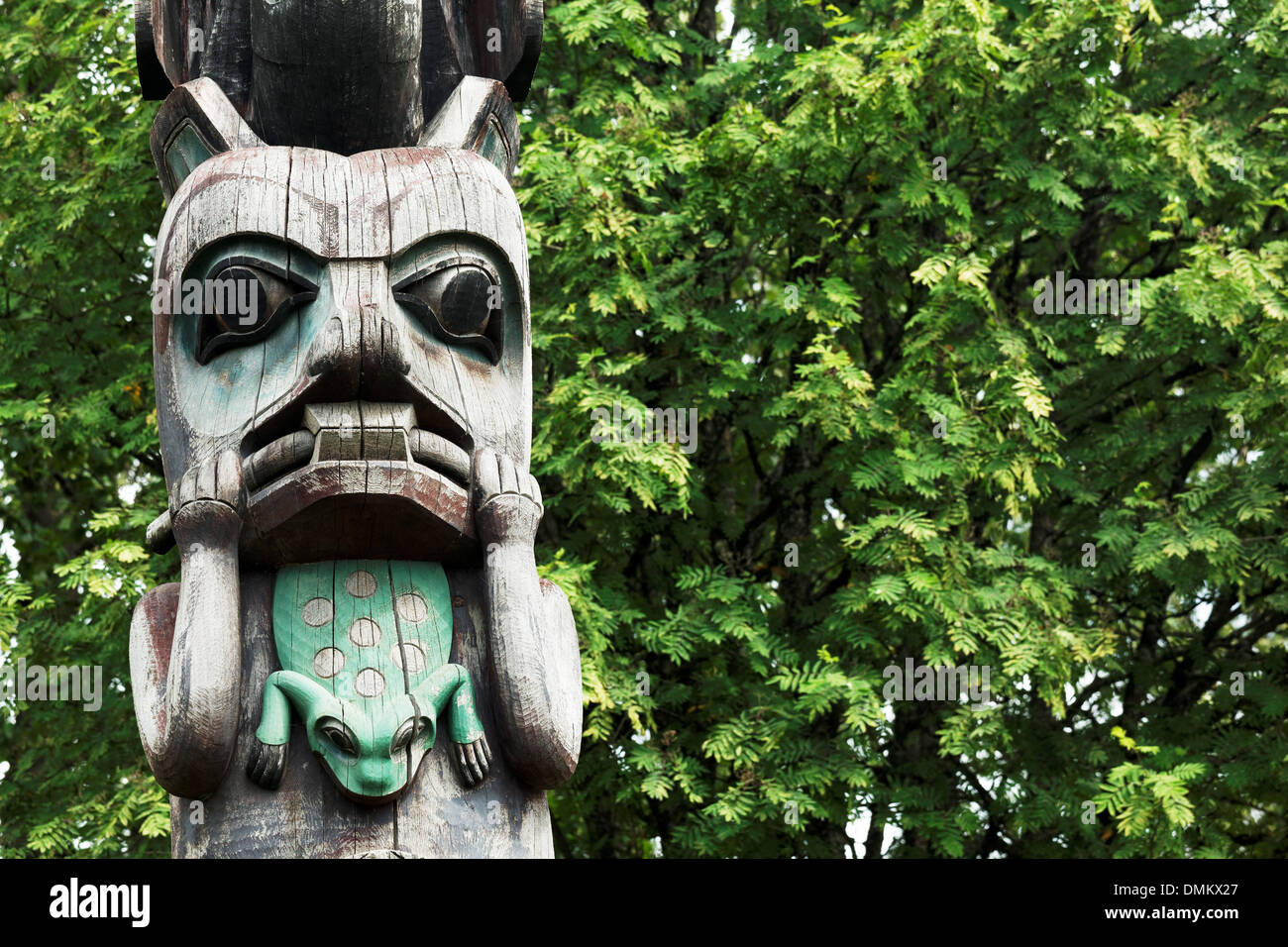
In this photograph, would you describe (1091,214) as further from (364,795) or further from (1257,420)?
(364,795)

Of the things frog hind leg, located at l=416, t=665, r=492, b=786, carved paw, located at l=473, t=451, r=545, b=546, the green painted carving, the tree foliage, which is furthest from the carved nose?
the tree foliage

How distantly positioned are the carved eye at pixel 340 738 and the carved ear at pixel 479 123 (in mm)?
2314

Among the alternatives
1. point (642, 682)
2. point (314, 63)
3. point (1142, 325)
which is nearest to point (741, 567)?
point (642, 682)

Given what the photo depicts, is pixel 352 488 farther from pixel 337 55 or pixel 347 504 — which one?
pixel 337 55

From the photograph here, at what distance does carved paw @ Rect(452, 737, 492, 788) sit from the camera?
5.27 meters

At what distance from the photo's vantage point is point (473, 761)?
528cm

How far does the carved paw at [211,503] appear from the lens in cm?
532

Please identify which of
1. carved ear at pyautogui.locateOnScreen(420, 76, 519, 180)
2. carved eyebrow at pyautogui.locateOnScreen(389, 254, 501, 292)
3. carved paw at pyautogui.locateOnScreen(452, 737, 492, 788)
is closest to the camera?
carved paw at pyautogui.locateOnScreen(452, 737, 492, 788)

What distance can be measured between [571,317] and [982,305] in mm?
2575

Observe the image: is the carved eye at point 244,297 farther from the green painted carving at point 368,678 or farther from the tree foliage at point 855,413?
the tree foliage at point 855,413

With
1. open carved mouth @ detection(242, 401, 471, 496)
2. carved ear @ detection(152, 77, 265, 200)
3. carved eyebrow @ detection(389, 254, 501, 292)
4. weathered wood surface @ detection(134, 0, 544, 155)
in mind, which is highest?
weathered wood surface @ detection(134, 0, 544, 155)

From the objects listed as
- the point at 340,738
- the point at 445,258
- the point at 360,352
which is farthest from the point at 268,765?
the point at 445,258

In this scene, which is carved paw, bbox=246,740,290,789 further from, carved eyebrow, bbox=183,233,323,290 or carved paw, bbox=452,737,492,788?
carved eyebrow, bbox=183,233,323,290

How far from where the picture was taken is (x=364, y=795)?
16.7 feet
